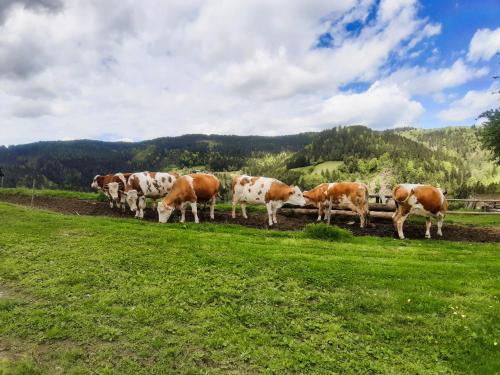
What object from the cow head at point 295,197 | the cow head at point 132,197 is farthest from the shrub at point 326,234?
the cow head at point 132,197

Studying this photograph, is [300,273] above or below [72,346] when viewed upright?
above

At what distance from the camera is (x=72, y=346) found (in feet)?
22.4

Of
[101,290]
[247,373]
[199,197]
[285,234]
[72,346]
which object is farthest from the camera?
[199,197]

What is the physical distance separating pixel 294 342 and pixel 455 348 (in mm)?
3112

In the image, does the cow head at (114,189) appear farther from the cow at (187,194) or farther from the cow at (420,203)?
the cow at (420,203)

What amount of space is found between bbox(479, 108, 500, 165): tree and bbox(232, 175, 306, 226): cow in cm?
1778

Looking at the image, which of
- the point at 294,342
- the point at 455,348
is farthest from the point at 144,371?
the point at 455,348

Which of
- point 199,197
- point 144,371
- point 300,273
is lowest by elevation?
point 144,371

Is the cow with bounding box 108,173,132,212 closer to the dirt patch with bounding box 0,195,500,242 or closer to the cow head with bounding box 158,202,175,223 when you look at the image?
the dirt patch with bounding box 0,195,500,242

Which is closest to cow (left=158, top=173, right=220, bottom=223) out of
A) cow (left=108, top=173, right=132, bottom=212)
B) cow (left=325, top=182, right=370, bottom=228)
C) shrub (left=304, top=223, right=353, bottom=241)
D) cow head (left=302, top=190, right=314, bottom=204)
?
cow head (left=302, top=190, right=314, bottom=204)

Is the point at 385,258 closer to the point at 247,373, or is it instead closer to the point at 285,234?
the point at 285,234

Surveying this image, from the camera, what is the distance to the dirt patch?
62.8 feet

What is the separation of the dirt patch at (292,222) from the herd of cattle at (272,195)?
694 millimetres

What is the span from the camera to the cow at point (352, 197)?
70.3 ft
